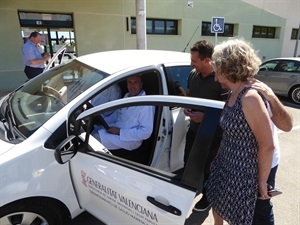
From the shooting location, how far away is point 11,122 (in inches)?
81.0

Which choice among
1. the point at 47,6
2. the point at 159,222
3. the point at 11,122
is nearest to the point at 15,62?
the point at 47,6

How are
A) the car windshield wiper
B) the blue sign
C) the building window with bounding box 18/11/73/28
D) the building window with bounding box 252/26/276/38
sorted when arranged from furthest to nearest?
the building window with bounding box 252/26/276/38
the building window with bounding box 18/11/73/28
the blue sign
the car windshield wiper

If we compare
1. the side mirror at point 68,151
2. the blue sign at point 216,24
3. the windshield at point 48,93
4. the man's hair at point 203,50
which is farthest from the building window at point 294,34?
the side mirror at point 68,151

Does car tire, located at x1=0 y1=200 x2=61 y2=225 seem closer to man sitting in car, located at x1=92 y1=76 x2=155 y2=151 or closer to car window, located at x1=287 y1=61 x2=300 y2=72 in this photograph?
man sitting in car, located at x1=92 y1=76 x2=155 y2=151

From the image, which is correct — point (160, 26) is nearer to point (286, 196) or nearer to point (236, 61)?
point (286, 196)

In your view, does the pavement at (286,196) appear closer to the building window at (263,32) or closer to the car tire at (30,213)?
the car tire at (30,213)

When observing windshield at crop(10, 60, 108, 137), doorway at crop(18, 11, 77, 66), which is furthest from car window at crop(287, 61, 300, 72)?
doorway at crop(18, 11, 77, 66)

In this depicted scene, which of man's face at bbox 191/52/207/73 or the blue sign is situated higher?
the blue sign

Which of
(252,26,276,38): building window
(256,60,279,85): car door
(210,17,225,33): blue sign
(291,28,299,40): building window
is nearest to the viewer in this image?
(210,17,225,33): blue sign

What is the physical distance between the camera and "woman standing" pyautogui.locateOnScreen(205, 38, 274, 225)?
52.4 inches

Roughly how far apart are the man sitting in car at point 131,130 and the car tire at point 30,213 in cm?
73

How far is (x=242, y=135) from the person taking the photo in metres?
1.40

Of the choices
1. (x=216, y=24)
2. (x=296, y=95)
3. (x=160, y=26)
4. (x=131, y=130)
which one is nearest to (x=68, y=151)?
(x=131, y=130)

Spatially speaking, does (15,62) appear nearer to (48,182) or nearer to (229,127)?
(48,182)
